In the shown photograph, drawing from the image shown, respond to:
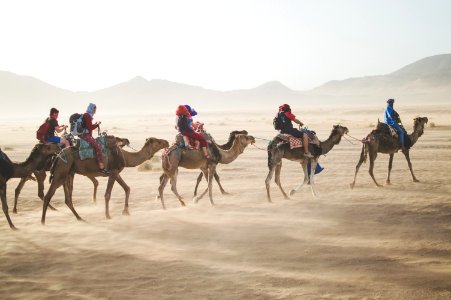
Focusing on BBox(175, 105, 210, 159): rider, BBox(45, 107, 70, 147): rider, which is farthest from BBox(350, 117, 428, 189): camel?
BBox(45, 107, 70, 147): rider

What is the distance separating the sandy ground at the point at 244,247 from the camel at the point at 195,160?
2.24ft

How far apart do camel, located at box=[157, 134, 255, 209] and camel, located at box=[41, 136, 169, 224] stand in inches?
18.3

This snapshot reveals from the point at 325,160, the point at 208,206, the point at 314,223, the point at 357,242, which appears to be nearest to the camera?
the point at 357,242

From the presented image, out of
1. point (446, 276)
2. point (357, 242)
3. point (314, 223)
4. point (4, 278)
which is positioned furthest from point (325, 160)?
point (4, 278)

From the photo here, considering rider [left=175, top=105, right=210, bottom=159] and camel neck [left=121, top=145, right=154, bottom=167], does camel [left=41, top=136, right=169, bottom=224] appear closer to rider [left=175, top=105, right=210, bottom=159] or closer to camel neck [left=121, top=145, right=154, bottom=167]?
camel neck [left=121, top=145, right=154, bottom=167]

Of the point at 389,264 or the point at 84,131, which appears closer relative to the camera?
the point at 389,264

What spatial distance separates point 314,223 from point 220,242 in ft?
7.89

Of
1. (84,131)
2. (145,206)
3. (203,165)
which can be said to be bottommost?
(145,206)

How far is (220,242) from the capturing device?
905 centimetres

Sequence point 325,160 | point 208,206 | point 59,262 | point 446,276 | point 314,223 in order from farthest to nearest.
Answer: point 325,160
point 208,206
point 314,223
point 59,262
point 446,276

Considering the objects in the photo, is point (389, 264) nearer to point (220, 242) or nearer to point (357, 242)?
point (357, 242)

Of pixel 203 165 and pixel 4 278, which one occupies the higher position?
pixel 203 165

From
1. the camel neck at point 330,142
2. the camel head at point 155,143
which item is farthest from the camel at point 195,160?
the camel neck at point 330,142

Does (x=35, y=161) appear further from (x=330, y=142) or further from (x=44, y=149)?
(x=330, y=142)
